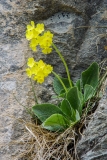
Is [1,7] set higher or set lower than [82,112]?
higher

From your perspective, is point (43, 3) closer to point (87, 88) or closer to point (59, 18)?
point (59, 18)

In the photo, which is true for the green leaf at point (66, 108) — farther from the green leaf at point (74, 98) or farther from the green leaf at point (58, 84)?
the green leaf at point (58, 84)

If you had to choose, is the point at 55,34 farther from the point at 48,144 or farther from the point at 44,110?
the point at 48,144

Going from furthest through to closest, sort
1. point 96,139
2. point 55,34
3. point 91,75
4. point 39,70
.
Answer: point 55,34 → point 91,75 → point 39,70 → point 96,139

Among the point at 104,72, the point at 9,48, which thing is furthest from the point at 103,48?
the point at 9,48

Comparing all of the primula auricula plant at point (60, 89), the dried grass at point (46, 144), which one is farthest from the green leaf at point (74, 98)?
the dried grass at point (46, 144)

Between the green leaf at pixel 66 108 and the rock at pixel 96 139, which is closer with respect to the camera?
the rock at pixel 96 139

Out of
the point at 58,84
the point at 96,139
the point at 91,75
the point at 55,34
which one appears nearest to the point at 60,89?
the point at 58,84
